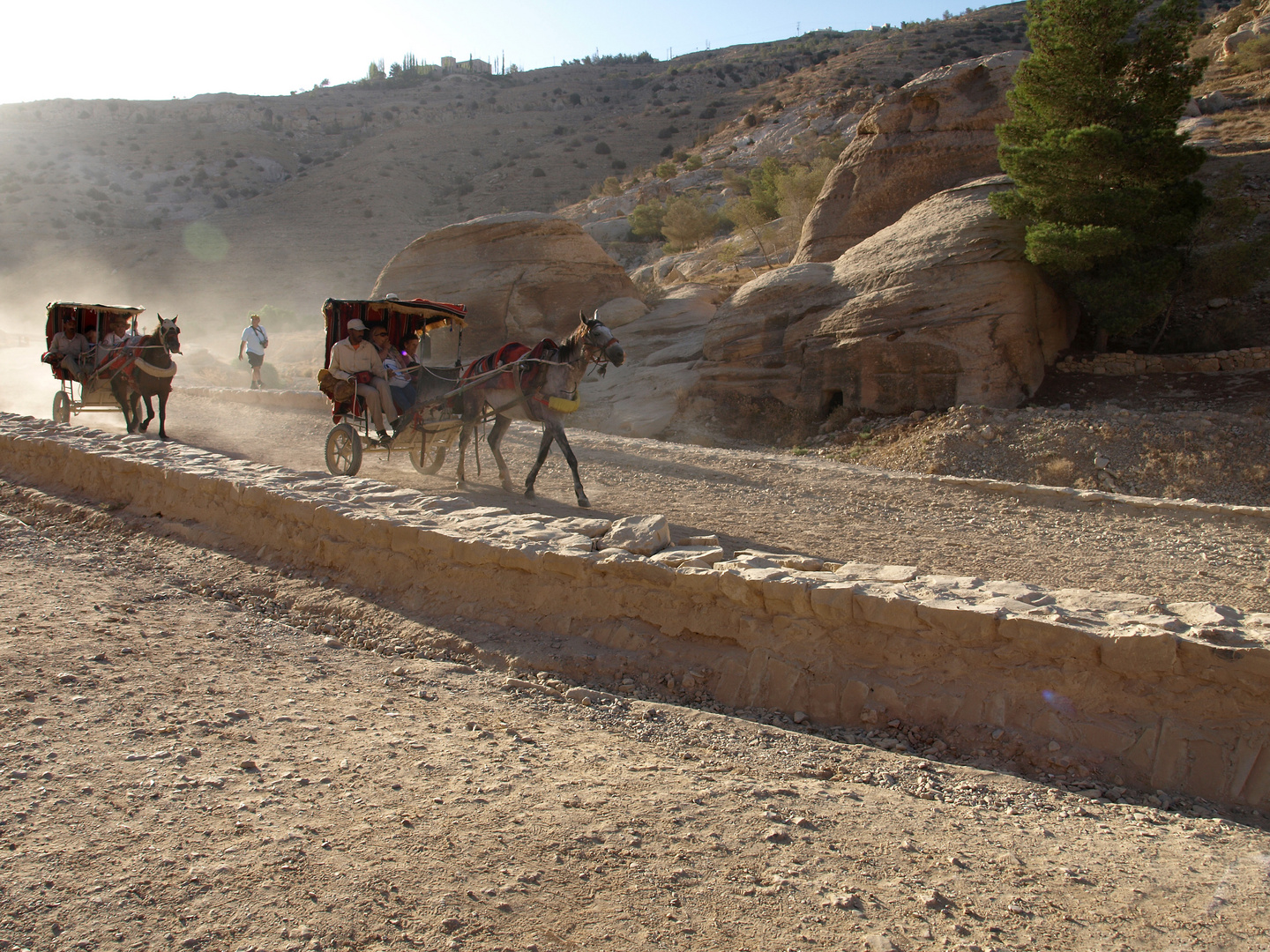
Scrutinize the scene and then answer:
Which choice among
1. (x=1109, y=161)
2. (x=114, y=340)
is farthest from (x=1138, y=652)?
(x=114, y=340)

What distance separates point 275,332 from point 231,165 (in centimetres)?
3122

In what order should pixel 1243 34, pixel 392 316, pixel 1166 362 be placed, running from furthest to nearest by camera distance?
pixel 1243 34 → pixel 1166 362 → pixel 392 316

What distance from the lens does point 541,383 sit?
866 centimetres

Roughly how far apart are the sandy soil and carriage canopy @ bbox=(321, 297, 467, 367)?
5827mm

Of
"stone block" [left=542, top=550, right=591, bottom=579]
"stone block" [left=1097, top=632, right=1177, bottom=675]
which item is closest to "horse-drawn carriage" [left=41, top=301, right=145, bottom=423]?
"stone block" [left=542, top=550, right=591, bottom=579]

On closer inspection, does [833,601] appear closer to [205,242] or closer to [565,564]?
[565,564]

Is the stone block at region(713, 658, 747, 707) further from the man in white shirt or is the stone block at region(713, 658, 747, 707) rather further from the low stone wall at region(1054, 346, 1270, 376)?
the man in white shirt

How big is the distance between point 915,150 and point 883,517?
41.1 ft

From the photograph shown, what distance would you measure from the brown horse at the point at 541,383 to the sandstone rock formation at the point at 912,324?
726 cm

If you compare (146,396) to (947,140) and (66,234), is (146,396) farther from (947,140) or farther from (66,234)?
(66,234)

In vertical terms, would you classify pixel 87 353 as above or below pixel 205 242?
below

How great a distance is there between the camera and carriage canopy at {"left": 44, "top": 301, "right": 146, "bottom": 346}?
42.3ft

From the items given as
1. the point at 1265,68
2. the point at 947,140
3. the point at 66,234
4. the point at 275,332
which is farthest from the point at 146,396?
the point at 66,234

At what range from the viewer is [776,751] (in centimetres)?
381
